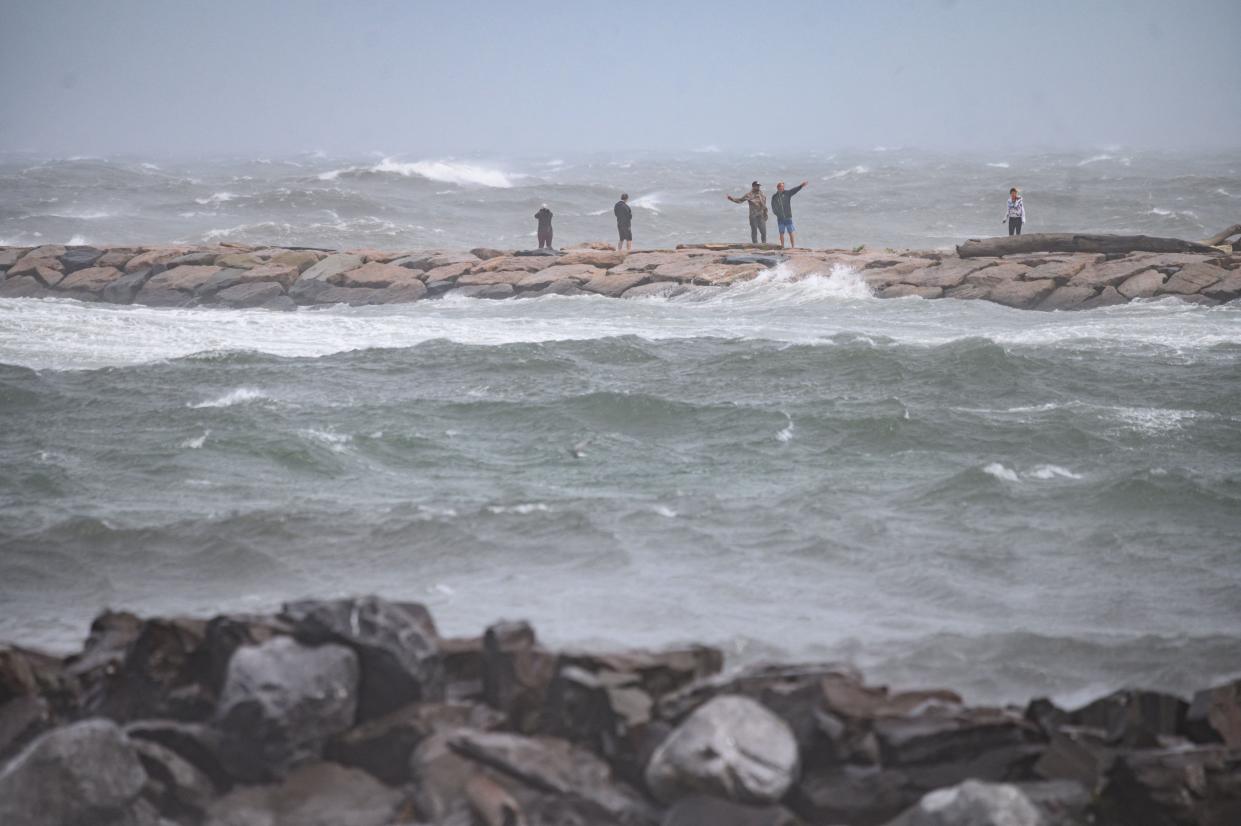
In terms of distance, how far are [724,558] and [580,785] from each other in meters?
4.23

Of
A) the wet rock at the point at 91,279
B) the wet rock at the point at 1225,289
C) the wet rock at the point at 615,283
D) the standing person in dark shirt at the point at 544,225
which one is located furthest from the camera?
the standing person in dark shirt at the point at 544,225

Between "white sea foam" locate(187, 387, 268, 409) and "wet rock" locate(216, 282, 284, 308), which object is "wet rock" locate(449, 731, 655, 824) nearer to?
"white sea foam" locate(187, 387, 268, 409)

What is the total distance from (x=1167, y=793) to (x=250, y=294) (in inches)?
887

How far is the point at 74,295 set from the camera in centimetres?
2664

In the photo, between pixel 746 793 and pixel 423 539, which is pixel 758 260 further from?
pixel 746 793

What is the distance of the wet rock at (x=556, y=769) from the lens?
4.88m

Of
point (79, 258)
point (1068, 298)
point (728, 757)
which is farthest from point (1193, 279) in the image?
point (79, 258)

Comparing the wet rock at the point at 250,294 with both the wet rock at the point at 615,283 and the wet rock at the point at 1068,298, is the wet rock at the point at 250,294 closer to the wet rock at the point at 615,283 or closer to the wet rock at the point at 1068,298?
the wet rock at the point at 615,283

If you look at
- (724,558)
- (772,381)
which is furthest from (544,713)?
(772,381)

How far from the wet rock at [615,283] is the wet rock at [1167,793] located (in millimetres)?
19608

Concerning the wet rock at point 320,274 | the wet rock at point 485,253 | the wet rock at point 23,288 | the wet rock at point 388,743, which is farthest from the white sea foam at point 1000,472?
the wet rock at point 23,288

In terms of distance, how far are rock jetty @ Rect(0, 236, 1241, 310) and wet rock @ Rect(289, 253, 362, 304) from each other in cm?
3

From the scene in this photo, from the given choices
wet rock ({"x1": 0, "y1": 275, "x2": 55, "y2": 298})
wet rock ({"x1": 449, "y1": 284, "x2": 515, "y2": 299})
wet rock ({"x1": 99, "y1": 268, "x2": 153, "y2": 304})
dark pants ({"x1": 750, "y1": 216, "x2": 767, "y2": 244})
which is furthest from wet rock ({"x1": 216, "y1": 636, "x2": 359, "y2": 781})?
wet rock ({"x1": 0, "y1": 275, "x2": 55, "y2": 298})

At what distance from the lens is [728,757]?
4785mm
